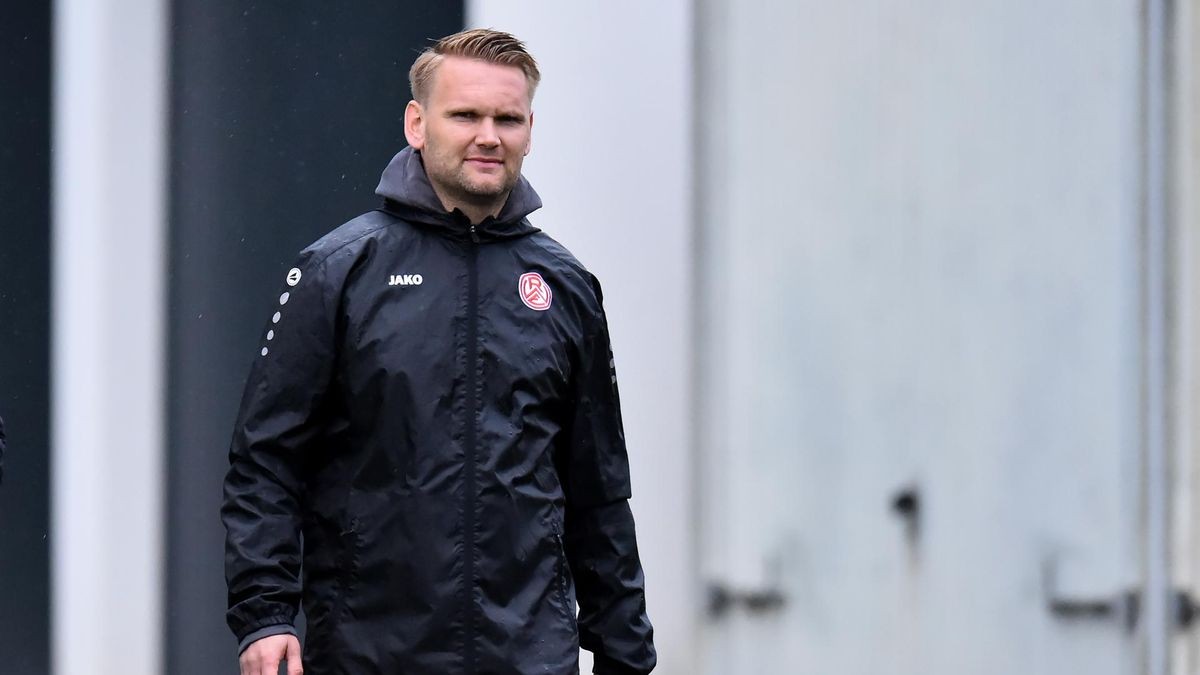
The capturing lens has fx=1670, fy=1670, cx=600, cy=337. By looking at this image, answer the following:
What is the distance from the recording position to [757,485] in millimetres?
3486

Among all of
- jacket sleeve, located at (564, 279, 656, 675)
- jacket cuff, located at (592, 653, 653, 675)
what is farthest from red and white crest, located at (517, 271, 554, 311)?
jacket cuff, located at (592, 653, 653, 675)

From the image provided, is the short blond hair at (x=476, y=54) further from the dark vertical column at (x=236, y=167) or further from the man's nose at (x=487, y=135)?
the dark vertical column at (x=236, y=167)

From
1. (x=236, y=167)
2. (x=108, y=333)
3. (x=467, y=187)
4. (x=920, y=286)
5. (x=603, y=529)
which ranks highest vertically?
(x=236, y=167)

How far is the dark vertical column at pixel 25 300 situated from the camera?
3500 millimetres

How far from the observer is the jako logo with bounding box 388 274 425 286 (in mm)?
2400

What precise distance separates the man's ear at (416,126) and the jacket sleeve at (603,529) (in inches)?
14.9

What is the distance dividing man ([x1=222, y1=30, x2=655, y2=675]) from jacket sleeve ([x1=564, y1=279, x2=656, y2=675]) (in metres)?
0.06

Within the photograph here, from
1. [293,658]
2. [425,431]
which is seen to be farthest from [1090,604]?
[293,658]

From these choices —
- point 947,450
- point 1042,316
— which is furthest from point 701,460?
point 1042,316

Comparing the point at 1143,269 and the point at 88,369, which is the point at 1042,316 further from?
the point at 88,369

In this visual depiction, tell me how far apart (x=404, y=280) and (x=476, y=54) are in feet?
1.20

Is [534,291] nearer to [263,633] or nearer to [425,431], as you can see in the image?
[425,431]

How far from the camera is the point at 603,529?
8.43ft

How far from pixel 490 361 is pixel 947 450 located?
1433 mm
